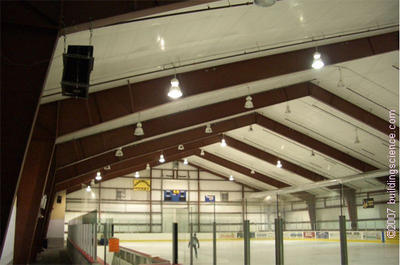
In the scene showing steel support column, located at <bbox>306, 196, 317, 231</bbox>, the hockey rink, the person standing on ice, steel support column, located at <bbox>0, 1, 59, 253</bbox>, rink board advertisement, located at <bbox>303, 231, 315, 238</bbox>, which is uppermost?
steel support column, located at <bbox>0, 1, 59, 253</bbox>

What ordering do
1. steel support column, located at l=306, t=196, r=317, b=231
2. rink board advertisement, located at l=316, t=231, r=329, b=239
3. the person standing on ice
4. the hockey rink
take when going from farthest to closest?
1. the person standing on ice
2. steel support column, located at l=306, t=196, r=317, b=231
3. rink board advertisement, located at l=316, t=231, r=329, b=239
4. the hockey rink

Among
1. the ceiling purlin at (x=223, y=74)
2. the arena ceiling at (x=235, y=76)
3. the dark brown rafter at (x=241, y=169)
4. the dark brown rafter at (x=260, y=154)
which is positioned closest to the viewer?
the arena ceiling at (x=235, y=76)

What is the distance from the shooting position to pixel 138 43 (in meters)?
10.2

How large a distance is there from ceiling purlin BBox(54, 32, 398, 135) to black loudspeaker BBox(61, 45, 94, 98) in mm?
7325

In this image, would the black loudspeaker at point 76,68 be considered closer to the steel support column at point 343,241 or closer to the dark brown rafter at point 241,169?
the steel support column at point 343,241

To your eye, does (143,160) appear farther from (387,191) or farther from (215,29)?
(387,191)

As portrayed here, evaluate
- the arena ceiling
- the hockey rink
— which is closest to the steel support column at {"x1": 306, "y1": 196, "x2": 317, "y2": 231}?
the hockey rink

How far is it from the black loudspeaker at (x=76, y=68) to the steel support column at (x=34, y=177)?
295 inches

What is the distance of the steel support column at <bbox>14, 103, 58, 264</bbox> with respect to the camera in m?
13.8

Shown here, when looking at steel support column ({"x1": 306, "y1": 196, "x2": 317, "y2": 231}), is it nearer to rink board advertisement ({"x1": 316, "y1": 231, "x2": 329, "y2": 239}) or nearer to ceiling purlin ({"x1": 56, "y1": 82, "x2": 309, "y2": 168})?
rink board advertisement ({"x1": 316, "y1": 231, "x2": 329, "y2": 239})

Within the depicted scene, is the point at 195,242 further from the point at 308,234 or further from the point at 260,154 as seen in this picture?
the point at 260,154

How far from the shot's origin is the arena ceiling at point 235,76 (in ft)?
33.7

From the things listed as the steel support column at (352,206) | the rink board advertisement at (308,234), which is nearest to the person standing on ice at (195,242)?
the rink board advertisement at (308,234)

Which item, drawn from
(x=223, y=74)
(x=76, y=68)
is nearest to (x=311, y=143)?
(x=223, y=74)
